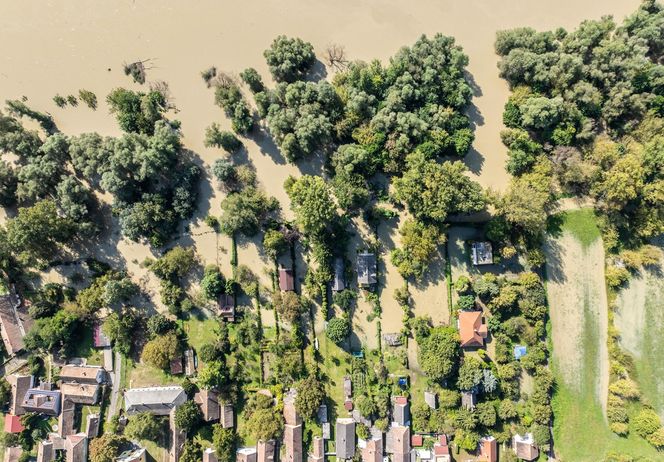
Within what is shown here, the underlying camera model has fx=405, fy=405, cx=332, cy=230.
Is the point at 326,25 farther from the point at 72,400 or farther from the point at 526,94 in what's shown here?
the point at 72,400

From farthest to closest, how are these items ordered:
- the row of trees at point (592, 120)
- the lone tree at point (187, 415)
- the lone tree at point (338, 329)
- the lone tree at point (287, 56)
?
1. the lone tree at point (338, 329)
2. the lone tree at point (187, 415)
3. the lone tree at point (287, 56)
4. the row of trees at point (592, 120)

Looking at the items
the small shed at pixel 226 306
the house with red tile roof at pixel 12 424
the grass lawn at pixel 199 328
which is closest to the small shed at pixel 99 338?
the grass lawn at pixel 199 328

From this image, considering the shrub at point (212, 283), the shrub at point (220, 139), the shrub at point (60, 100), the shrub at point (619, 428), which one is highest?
the shrub at point (60, 100)

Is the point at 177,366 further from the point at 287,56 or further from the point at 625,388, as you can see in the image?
the point at 625,388

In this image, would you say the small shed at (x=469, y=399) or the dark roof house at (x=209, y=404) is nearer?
the small shed at (x=469, y=399)

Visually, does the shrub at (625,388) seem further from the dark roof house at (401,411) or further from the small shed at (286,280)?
the small shed at (286,280)

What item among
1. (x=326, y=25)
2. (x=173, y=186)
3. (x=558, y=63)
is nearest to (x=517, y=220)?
(x=558, y=63)

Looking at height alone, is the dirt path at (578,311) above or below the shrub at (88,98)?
below

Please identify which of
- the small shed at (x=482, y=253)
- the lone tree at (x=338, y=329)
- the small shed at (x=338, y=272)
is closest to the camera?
the lone tree at (x=338, y=329)

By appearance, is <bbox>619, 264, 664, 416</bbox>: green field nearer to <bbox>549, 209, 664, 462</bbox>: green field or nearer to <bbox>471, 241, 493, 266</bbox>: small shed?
<bbox>549, 209, 664, 462</bbox>: green field
